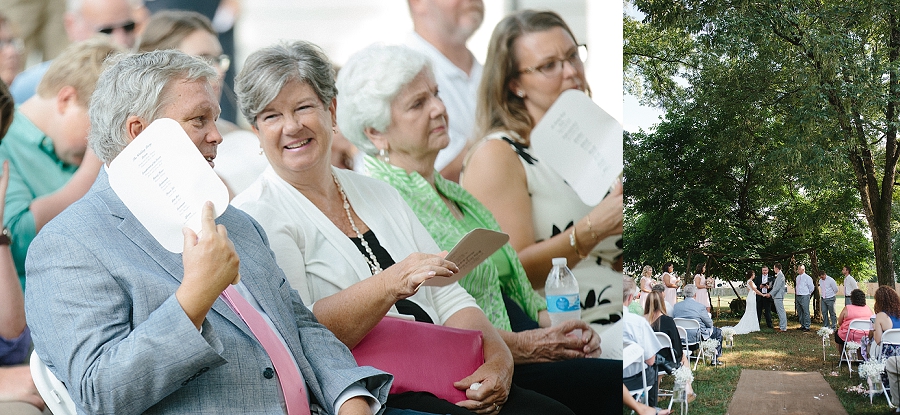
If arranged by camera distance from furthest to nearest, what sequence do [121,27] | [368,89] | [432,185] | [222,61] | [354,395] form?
[432,185] → [368,89] → [222,61] → [121,27] → [354,395]

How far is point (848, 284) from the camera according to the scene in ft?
12.9

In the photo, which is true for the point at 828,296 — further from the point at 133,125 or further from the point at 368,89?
the point at 133,125

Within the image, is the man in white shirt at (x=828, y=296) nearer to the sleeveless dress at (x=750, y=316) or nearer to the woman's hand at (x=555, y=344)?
the sleeveless dress at (x=750, y=316)

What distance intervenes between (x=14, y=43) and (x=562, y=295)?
7.56 feet

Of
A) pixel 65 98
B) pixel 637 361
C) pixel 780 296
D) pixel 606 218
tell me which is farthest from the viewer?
pixel 780 296

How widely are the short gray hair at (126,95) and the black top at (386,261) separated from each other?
3.19 feet

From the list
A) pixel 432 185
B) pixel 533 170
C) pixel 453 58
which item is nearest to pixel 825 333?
pixel 533 170

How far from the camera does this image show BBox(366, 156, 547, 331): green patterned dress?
9.94 feet

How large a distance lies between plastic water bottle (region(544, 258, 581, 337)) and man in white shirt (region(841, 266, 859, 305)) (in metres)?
1.53

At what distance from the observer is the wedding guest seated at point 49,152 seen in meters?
2.54

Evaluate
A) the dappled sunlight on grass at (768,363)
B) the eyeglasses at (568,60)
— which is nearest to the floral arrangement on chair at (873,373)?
the dappled sunlight on grass at (768,363)

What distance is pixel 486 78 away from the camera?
3287mm

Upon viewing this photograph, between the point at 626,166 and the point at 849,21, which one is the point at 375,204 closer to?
the point at 626,166

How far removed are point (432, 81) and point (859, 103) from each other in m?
2.35
